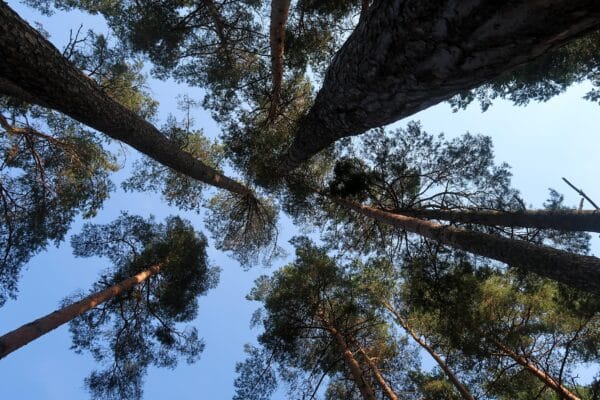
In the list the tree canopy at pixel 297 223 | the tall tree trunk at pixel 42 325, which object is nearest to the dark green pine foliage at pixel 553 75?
the tree canopy at pixel 297 223

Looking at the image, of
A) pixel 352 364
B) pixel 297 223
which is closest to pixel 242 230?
pixel 297 223

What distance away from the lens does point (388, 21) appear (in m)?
2.44

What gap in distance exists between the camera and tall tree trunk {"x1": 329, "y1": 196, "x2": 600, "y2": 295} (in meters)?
4.20

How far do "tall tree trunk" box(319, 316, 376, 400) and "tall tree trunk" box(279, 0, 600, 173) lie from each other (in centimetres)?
704

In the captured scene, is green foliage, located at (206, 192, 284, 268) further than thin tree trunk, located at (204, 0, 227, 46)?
Yes

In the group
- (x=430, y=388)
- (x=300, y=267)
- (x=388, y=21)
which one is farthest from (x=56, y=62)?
(x=430, y=388)

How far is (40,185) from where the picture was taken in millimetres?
10133

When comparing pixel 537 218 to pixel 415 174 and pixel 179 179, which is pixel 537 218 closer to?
→ pixel 415 174

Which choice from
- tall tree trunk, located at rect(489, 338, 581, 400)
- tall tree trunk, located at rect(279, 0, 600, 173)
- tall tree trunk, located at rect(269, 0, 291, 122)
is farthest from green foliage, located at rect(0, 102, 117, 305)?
tall tree trunk, located at rect(489, 338, 581, 400)

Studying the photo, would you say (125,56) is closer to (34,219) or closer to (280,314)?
(34,219)

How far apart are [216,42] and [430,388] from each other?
38.0ft

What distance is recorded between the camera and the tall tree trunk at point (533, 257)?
13.8ft

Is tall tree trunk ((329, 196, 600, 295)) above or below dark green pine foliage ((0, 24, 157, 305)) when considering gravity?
below

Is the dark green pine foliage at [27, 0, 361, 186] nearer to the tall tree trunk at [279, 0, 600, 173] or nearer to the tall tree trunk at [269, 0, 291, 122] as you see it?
the tall tree trunk at [269, 0, 291, 122]
